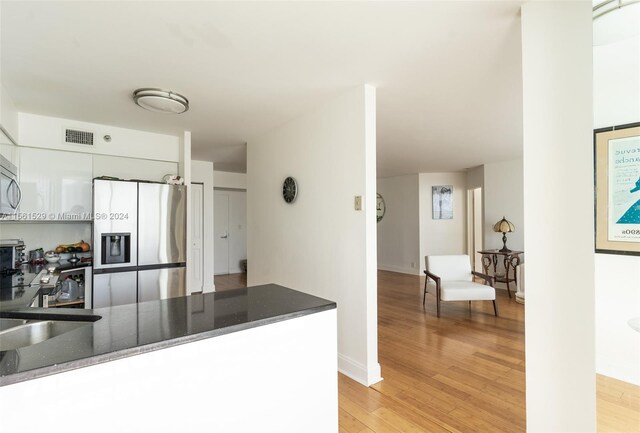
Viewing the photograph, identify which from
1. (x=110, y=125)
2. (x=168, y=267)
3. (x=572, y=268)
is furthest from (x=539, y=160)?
(x=110, y=125)

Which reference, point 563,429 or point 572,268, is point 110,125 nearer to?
point 572,268

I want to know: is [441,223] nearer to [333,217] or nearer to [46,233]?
[333,217]

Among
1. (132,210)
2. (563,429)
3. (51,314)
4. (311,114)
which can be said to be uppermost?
(311,114)

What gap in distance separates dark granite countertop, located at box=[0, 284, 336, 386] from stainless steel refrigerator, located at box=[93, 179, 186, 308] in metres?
2.01

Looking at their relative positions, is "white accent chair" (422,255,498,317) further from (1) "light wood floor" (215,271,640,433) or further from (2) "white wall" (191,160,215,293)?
(2) "white wall" (191,160,215,293)

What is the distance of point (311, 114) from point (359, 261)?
1554mm

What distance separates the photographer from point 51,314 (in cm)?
123

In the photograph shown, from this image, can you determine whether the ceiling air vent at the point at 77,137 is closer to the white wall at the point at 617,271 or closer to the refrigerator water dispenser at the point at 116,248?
the refrigerator water dispenser at the point at 116,248

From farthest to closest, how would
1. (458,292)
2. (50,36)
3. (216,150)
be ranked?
(216,150)
(458,292)
(50,36)

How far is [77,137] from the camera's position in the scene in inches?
131

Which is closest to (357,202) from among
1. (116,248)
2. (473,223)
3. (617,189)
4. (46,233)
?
(617,189)

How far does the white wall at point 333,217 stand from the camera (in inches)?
98.0

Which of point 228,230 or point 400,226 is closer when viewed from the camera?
point 228,230

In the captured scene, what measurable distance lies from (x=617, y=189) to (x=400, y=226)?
628cm
